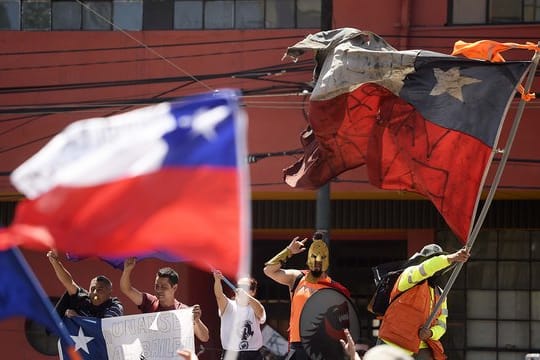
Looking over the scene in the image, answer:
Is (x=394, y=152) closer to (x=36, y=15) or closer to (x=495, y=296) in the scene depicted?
(x=495, y=296)

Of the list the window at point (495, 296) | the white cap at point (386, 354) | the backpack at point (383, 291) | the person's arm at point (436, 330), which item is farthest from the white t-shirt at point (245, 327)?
the window at point (495, 296)

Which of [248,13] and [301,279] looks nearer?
[301,279]

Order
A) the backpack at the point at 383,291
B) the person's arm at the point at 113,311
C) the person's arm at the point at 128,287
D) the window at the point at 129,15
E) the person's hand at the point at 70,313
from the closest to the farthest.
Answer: the backpack at the point at 383,291 → the person's hand at the point at 70,313 → the person's arm at the point at 113,311 → the person's arm at the point at 128,287 → the window at the point at 129,15

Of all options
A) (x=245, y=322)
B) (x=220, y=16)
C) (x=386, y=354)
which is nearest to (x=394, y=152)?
(x=245, y=322)

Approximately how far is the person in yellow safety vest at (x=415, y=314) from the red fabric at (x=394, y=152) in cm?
82

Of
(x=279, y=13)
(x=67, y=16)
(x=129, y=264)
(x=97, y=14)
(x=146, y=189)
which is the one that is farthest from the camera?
(x=67, y=16)

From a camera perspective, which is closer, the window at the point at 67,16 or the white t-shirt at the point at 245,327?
the white t-shirt at the point at 245,327

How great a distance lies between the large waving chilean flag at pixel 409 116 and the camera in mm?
9039

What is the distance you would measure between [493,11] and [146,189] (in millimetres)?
11858

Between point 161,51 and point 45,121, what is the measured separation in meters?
1.84

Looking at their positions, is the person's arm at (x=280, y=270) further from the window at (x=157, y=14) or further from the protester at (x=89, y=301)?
the window at (x=157, y=14)

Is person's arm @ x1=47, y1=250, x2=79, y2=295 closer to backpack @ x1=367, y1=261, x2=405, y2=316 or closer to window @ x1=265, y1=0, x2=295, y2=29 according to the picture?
backpack @ x1=367, y1=261, x2=405, y2=316

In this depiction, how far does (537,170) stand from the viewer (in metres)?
16.8

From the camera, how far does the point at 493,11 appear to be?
1723 cm
